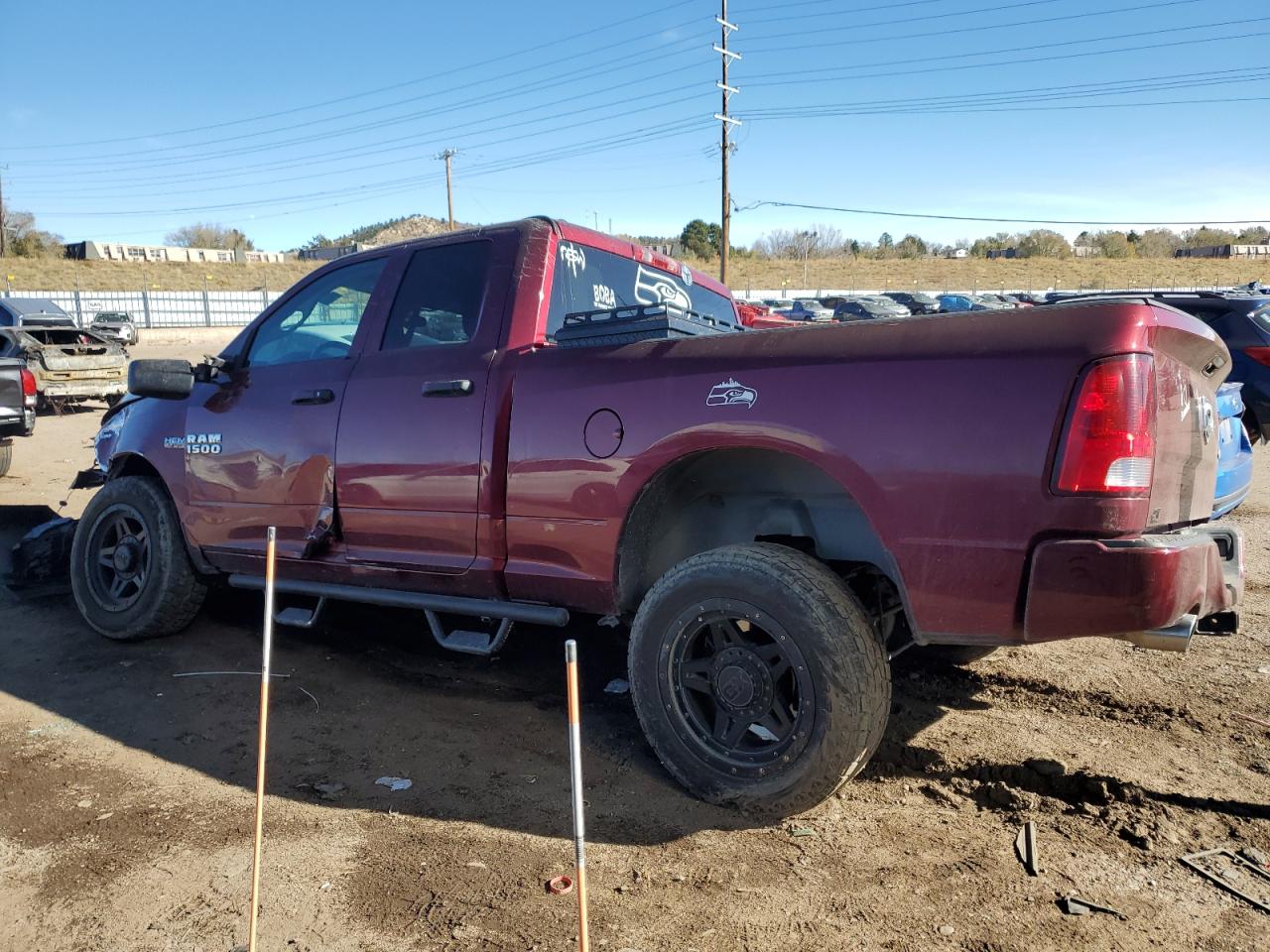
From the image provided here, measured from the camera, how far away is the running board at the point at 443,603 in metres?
3.67

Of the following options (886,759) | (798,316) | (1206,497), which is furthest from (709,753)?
(798,316)

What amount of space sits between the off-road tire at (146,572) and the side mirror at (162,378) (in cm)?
69

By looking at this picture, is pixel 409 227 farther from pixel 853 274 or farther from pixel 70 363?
pixel 70 363

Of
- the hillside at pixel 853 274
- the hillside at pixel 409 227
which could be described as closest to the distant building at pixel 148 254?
the hillside at pixel 853 274

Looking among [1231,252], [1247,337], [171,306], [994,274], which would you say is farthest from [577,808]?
[1231,252]

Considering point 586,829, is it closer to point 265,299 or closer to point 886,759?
point 886,759

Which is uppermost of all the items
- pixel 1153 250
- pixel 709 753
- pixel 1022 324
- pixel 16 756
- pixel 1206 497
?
pixel 1153 250

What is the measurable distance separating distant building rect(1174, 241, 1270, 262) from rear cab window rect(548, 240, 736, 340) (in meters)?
88.6

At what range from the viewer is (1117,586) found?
2521mm

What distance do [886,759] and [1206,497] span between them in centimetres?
145

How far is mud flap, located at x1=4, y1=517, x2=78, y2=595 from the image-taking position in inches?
249

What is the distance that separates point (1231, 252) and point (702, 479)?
93.3m

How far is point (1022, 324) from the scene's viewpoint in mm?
2668

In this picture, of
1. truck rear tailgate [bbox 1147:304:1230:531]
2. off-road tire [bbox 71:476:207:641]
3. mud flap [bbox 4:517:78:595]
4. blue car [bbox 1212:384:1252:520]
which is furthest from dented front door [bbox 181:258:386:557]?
blue car [bbox 1212:384:1252:520]
